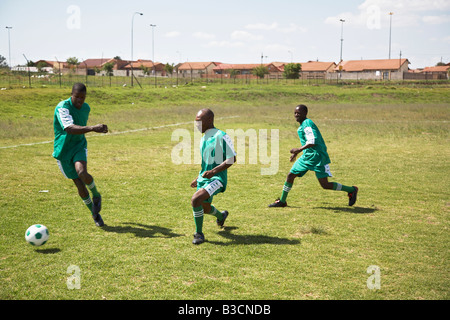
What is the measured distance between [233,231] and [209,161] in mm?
1335

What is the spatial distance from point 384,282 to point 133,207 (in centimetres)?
501

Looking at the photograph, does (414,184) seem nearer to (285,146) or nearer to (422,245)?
(422,245)

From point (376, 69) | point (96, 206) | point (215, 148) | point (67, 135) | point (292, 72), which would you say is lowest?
point (96, 206)

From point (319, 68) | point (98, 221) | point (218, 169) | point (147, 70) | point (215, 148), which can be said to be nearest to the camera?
point (218, 169)

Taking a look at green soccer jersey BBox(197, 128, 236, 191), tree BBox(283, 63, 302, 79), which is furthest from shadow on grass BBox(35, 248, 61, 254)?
tree BBox(283, 63, 302, 79)

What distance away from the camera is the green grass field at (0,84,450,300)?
185 inches

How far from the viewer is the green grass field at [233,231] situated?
4703mm

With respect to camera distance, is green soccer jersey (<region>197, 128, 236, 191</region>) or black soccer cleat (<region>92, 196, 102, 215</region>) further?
black soccer cleat (<region>92, 196, 102, 215</region>)

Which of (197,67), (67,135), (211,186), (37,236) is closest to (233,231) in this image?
(211,186)

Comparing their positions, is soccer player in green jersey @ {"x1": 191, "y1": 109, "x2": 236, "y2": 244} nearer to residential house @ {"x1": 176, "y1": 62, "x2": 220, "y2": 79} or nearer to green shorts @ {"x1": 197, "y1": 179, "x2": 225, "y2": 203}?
green shorts @ {"x1": 197, "y1": 179, "x2": 225, "y2": 203}

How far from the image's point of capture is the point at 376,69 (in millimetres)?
95062

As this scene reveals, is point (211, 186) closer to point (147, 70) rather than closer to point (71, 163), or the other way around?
point (71, 163)

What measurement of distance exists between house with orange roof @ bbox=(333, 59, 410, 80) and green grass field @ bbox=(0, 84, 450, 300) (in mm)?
83834

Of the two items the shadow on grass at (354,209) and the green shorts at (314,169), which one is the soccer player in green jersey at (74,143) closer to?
the green shorts at (314,169)
